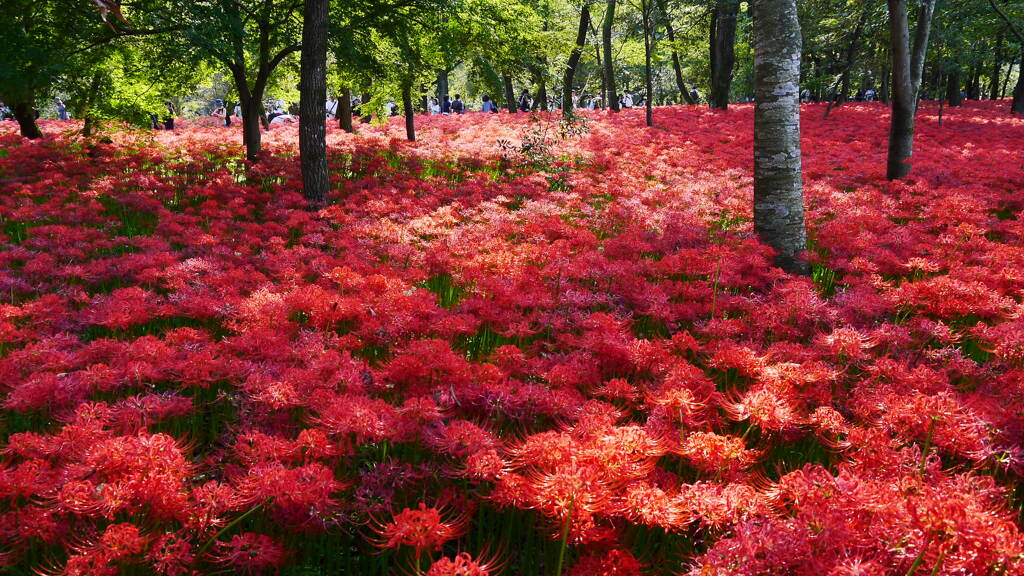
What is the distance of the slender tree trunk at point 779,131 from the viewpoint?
499 cm

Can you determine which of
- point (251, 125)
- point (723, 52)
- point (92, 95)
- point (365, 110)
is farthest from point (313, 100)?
point (723, 52)

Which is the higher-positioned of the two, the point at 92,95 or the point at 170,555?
the point at 92,95

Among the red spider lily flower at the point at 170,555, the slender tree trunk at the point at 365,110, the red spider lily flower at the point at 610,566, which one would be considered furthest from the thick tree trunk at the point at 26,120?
the red spider lily flower at the point at 610,566

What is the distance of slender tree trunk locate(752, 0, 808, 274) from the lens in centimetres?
499

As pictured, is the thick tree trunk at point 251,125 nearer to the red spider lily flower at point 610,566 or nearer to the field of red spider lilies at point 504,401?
the field of red spider lilies at point 504,401

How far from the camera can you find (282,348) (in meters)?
2.97

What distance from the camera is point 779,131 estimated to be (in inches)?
205

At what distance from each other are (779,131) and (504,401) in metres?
4.36

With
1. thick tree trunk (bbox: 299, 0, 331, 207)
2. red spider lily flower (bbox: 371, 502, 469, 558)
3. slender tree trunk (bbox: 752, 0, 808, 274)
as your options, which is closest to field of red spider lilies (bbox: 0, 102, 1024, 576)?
red spider lily flower (bbox: 371, 502, 469, 558)

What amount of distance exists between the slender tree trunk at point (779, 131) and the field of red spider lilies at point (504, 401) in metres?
0.55

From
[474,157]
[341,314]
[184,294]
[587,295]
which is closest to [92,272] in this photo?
[184,294]

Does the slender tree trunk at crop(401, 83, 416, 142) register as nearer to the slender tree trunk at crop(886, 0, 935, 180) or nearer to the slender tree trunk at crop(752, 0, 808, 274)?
the slender tree trunk at crop(752, 0, 808, 274)

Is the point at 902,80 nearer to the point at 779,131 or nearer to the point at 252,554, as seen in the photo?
the point at 779,131

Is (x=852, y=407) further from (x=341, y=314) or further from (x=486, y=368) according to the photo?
(x=341, y=314)
